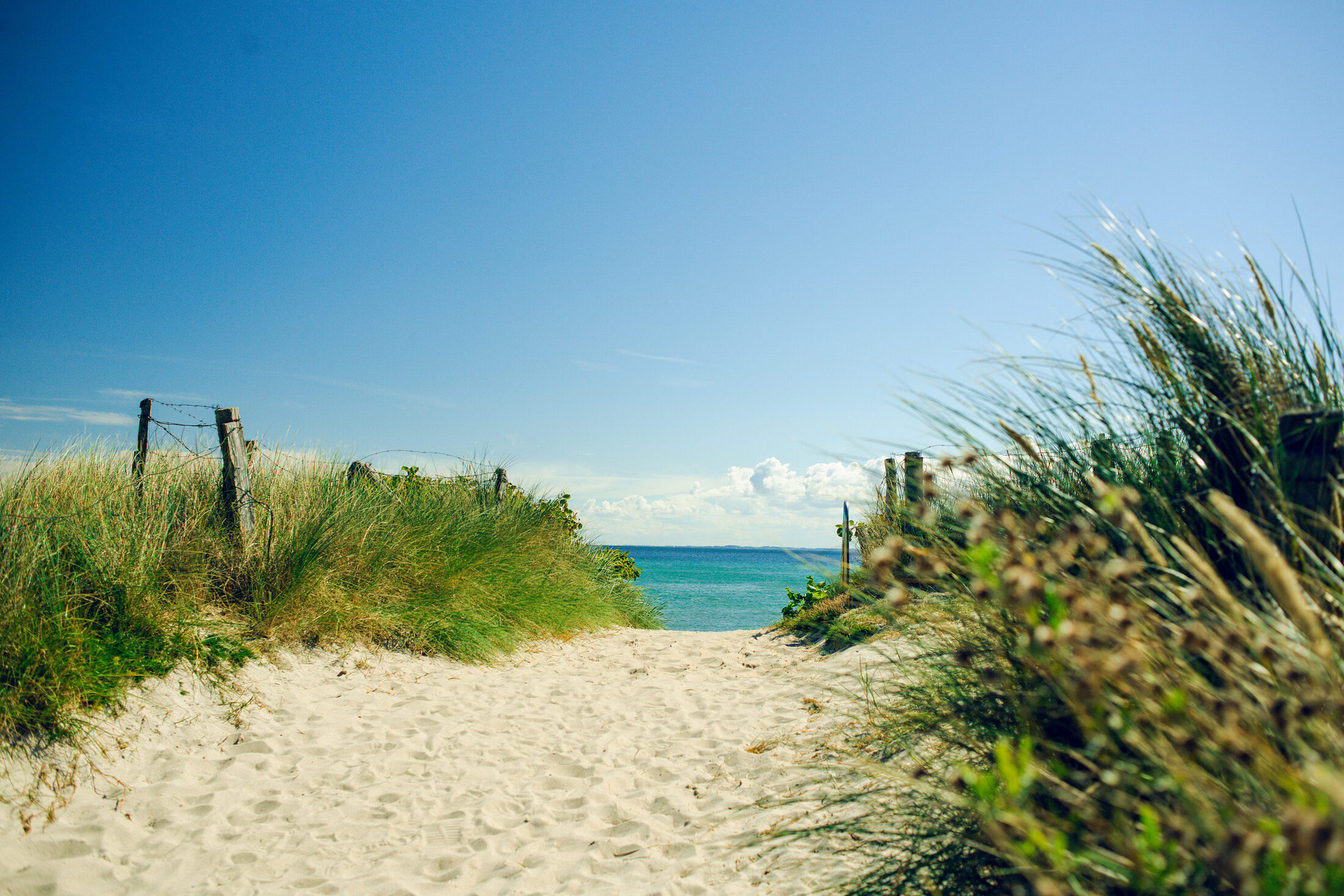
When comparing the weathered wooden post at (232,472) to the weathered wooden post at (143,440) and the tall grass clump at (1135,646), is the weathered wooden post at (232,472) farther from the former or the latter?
the tall grass clump at (1135,646)

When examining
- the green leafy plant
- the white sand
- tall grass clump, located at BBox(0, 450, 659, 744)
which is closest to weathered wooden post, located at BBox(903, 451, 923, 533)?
the white sand

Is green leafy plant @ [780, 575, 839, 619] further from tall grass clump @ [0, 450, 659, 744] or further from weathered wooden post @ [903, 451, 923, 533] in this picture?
weathered wooden post @ [903, 451, 923, 533]

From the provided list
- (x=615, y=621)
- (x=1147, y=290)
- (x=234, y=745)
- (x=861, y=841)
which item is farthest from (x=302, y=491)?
(x=1147, y=290)

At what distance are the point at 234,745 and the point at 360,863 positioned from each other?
1.56 meters

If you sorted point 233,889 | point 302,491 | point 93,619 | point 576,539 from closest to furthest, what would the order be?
point 233,889
point 93,619
point 302,491
point 576,539

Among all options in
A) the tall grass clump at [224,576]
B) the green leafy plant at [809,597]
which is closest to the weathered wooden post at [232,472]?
the tall grass clump at [224,576]

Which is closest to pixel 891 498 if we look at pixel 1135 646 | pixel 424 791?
pixel 1135 646

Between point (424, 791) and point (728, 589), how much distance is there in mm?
26609

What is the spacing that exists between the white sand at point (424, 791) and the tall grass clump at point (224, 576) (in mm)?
346

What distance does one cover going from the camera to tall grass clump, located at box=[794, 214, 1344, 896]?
1092 mm

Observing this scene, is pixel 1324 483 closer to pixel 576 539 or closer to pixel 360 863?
pixel 360 863

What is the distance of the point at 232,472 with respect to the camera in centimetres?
565

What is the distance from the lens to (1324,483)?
1812 mm

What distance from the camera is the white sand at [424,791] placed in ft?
9.56
